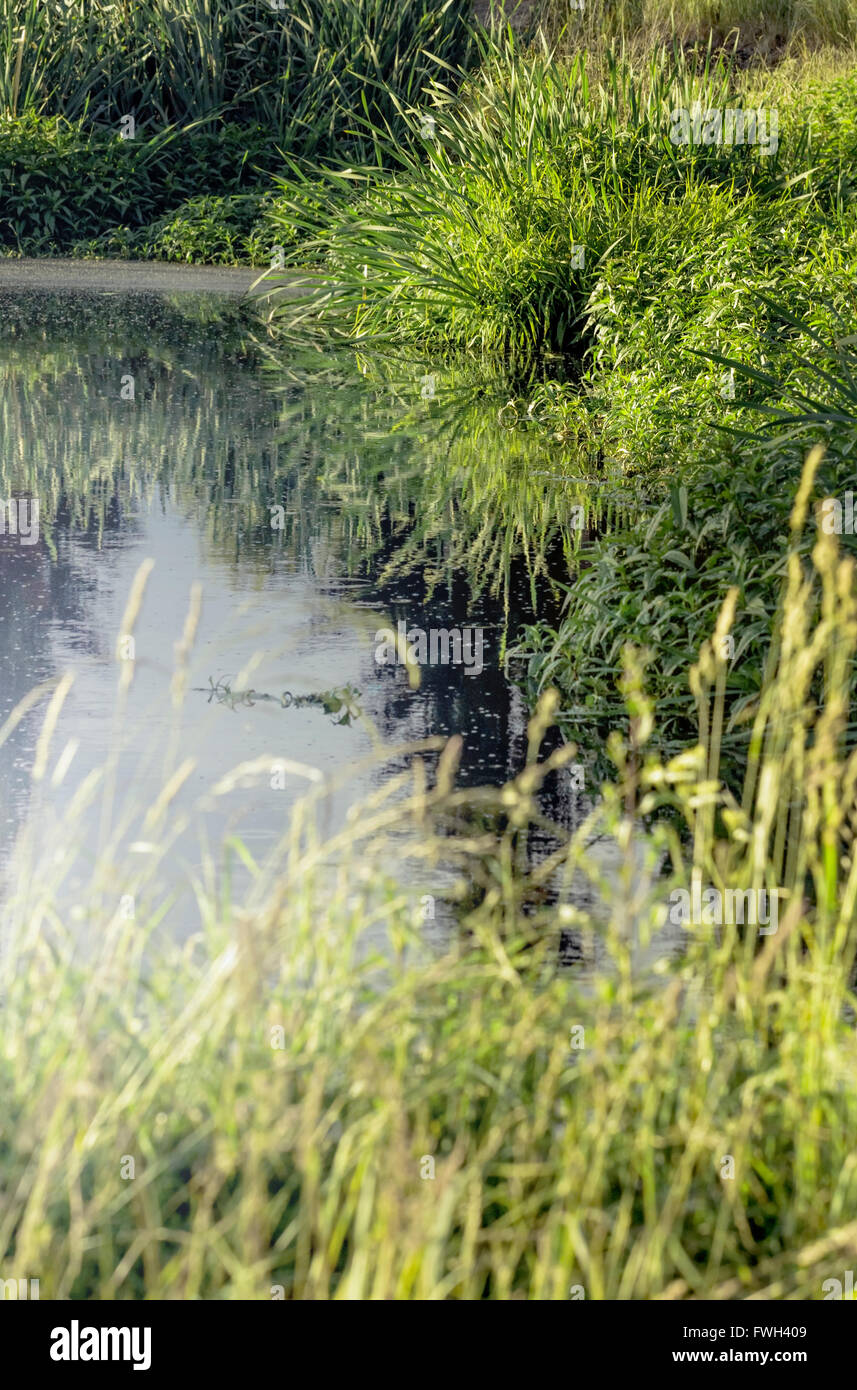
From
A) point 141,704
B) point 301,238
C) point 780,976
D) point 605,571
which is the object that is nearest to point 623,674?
point 605,571

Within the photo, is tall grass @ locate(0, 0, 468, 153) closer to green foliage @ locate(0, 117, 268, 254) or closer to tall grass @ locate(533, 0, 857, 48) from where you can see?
green foliage @ locate(0, 117, 268, 254)

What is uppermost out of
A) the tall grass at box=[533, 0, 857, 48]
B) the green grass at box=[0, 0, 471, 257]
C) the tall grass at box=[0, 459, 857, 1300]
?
the tall grass at box=[533, 0, 857, 48]

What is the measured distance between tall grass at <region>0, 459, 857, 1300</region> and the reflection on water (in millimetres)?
425

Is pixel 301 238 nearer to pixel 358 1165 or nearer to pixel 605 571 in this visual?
pixel 605 571

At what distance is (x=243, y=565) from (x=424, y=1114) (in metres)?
5.50

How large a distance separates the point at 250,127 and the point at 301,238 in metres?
3.23

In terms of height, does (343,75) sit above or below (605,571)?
above

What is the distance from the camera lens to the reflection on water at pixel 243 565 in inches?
229

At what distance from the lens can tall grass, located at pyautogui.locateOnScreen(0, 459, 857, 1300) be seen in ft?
9.36

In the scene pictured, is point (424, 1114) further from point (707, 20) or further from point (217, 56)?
point (707, 20)

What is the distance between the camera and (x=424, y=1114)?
125 inches

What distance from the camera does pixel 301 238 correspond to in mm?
20734

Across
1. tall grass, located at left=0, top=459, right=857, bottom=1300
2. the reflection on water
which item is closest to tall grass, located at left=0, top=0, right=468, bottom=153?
the reflection on water

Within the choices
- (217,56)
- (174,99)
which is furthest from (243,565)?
(174,99)
